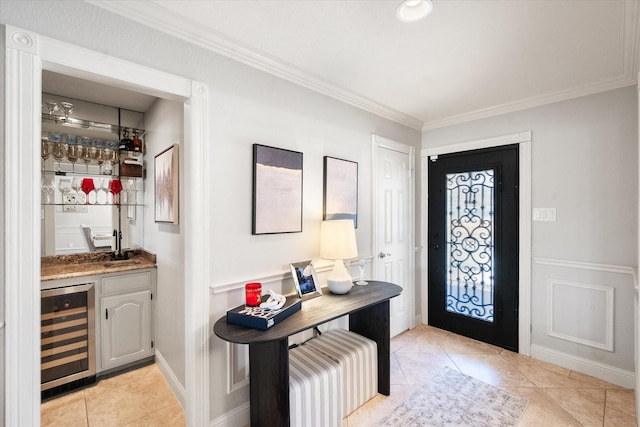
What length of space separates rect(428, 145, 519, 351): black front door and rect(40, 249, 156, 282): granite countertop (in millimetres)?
3067

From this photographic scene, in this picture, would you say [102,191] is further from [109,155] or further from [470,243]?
[470,243]

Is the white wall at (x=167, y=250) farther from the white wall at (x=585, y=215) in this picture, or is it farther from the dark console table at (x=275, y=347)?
the white wall at (x=585, y=215)

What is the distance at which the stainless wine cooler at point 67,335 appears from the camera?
2189 millimetres

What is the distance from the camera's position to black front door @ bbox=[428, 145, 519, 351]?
2.98 m

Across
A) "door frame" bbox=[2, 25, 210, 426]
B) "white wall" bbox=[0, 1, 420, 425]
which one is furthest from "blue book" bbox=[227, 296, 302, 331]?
"door frame" bbox=[2, 25, 210, 426]

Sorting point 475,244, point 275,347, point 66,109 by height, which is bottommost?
point 275,347

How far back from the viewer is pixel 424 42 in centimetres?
187

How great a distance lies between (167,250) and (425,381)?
2373mm

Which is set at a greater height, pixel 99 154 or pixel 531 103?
pixel 531 103

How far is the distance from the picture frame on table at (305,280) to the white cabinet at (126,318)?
1.44m

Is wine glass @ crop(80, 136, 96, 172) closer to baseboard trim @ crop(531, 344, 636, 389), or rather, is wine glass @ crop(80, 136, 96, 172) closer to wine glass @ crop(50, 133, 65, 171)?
wine glass @ crop(50, 133, 65, 171)

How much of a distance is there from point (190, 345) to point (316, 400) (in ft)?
2.74

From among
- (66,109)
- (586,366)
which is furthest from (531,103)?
(66,109)

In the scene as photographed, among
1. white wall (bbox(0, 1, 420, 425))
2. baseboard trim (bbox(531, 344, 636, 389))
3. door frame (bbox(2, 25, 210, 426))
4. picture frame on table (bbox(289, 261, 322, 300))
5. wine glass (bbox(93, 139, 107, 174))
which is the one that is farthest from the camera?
wine glass (bbox(93, 139, 107, 174))
